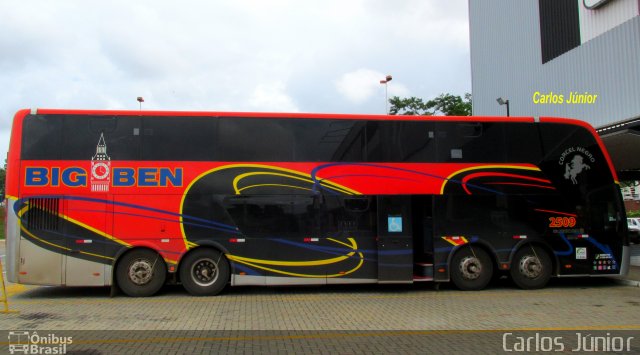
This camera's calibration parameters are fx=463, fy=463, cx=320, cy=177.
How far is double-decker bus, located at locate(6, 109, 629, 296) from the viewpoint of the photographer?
9.70 metres

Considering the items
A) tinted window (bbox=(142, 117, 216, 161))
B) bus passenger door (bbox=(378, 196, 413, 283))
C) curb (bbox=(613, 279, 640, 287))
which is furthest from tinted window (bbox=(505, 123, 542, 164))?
tinted window (bbox=(142, 117, 216, 161))

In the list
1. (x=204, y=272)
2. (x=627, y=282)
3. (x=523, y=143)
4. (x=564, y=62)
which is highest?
(x=564, y=62)

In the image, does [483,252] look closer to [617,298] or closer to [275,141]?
[617,298]

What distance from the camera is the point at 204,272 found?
9.96 metres

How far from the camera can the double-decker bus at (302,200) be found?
9703mm

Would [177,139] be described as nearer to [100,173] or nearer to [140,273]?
[100,173]

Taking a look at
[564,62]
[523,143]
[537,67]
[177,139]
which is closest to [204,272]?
[177,139]

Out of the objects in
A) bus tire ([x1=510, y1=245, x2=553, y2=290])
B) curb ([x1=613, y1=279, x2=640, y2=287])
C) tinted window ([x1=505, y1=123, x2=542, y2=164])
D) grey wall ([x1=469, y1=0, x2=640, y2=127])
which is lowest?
curb ([x1=613, y1=279, x2=640, y2=287])

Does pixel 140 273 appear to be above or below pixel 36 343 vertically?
above

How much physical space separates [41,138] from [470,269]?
9756 mm

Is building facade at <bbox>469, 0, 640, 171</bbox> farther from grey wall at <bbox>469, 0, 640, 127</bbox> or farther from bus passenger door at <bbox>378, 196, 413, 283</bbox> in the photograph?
bus passenger door at <bbox>378, 196, 413, 283</bbox>

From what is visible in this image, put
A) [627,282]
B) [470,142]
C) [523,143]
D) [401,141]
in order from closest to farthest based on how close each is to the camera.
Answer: [401,141]
[470,142]
[523,143]
[627,282]

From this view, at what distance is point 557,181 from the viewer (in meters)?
10.9

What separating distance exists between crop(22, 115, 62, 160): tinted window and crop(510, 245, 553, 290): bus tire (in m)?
10.4
